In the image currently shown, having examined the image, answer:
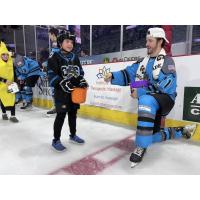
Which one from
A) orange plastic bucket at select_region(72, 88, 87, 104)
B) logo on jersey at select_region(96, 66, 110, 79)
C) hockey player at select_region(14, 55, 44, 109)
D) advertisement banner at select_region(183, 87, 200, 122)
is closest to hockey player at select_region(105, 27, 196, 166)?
advertisement banner at select_region(183, 87, 200, 122)

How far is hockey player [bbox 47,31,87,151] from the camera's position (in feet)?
6.03

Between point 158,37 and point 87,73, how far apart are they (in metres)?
1.76

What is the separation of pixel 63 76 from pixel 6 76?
160 centimetres

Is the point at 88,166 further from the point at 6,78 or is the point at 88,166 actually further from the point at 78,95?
the point at 6,78

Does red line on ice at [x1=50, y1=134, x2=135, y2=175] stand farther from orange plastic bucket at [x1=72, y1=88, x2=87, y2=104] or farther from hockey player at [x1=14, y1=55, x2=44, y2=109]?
hockey player at [x1=14, y1=55, x2=44, y2=109]

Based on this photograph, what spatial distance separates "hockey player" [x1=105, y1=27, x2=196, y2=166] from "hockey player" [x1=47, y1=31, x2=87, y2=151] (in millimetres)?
320

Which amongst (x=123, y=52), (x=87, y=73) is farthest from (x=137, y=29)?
(x=87, y=73)

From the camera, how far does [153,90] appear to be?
1.85m

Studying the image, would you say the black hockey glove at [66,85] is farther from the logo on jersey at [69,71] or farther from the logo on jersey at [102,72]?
the logo on jersey at [102,72]

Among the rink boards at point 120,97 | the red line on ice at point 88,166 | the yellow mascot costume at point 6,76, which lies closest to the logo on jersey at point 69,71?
the red line on ice at point 88,166

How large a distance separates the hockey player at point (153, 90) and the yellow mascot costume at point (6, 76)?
5.83 feet

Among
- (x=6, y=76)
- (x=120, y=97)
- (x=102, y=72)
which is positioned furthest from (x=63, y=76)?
(x=6, y=76)

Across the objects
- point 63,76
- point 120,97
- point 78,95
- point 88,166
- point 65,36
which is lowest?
point 88,166

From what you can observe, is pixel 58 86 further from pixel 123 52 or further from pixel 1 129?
pixel 123 52
